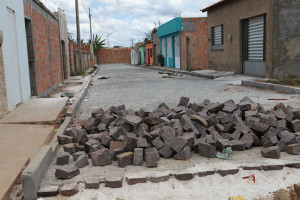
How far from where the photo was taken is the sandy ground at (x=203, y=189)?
346 cm

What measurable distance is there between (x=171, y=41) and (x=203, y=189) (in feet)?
92.1

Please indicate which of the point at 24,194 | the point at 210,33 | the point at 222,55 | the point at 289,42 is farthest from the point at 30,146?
the point at 210,33

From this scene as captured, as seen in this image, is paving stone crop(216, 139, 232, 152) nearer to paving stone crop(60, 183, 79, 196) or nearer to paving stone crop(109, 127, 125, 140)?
paving stone crop(109, 127, 125, 140)

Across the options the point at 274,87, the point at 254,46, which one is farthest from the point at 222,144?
the point at 254,46

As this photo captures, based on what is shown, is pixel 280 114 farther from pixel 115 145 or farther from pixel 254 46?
pixel 254 46

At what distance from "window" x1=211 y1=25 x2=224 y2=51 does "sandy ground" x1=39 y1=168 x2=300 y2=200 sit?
1580 centimetres

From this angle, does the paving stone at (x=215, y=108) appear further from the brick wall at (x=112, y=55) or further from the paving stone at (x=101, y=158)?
the brick wall at (x=112, y=55)

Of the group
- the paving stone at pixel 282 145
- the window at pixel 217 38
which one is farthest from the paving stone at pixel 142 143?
the window at pixel 217 38

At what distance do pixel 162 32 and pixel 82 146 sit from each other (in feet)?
97.6

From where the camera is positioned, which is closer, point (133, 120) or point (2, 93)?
point (133, 120)

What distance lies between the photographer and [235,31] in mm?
16812

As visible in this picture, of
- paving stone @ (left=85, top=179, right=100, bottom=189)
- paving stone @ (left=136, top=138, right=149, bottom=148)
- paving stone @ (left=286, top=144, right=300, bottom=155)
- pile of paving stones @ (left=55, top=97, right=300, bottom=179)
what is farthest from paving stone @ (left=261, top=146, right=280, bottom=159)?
paving stone @ (left=85, top=179, right=100, bottom=189)

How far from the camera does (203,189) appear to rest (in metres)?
3.58

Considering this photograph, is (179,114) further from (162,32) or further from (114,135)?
(162,32)
